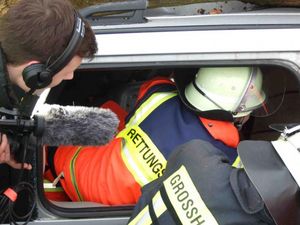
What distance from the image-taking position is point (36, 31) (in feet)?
6.24

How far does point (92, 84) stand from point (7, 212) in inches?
43.9

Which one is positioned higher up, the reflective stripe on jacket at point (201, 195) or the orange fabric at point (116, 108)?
the reflective stripe on jacket at point (201, 195)

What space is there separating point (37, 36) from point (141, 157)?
824 millimetres

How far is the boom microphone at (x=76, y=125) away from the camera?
7.47ft

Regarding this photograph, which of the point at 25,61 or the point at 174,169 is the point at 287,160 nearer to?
the point at 174,169

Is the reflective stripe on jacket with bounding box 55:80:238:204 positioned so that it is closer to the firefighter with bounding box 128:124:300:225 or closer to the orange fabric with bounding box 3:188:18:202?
the orange fabric with bounding box 3:188:18:202

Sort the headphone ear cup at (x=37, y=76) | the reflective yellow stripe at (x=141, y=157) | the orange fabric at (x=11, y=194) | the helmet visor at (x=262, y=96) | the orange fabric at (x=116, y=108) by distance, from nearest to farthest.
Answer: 1. the headphone ear cup at (x=37, y=76)
2. the orange fabric at (x=11, y=194)
3. the reflective yellow stripe at (x=141, y=157)
4. the helmet visor at (x=262, y=96)
5. the orange fabric at (x=116, y=108)

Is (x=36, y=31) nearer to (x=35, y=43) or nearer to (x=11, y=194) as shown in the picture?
(x=35, y=43)

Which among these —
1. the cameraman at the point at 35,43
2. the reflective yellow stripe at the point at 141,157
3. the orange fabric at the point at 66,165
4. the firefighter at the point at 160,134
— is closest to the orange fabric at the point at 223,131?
the firefighter at the point at 160,134

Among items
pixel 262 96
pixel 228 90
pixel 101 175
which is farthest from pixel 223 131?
pixel 101 175

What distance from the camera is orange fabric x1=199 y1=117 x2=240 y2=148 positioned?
2.50 m

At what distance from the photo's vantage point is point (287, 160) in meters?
1.52

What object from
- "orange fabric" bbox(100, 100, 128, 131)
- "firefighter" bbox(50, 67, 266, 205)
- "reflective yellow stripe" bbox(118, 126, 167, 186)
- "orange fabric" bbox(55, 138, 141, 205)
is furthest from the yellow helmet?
"orange fabric" bbox(100, 100, 128, 131)

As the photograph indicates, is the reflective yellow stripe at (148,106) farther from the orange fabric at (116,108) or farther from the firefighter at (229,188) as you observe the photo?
the firefighter at (229,188)
